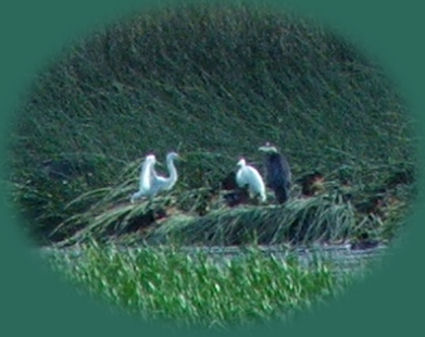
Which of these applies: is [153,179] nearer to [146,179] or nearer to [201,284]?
[146,179]

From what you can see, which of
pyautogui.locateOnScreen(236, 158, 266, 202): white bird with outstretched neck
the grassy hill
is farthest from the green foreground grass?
pyautogui.locateOnScreen(236, 158, 266, 202): white bird with outstretched neck

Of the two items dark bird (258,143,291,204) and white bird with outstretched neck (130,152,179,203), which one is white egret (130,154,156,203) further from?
dark bird (258,143,291,204)

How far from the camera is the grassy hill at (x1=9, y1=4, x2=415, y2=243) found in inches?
756

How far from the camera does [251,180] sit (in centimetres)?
1942

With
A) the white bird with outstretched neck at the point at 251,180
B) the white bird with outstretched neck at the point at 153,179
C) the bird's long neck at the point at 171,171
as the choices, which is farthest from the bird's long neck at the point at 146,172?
the white bird with outstretched neck at the point at 251,180

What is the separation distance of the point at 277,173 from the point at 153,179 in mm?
658

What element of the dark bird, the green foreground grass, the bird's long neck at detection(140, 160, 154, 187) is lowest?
the green foreground grass

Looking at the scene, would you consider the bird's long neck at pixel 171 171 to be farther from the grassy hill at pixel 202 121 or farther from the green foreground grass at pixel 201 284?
the green foreground grass at pixel 201 284

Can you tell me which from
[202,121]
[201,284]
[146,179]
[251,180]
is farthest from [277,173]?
[201,284]

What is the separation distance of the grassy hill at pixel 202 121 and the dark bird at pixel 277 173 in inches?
2.4

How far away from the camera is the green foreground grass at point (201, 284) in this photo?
59.7ft

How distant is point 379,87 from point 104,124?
1.59 metres

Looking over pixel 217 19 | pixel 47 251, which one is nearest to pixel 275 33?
pixel 217 19

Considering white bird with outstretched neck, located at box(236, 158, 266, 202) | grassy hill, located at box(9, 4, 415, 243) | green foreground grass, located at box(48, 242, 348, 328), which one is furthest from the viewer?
white bird with outstretched neck, located at box(236, 158, 266, 202)
